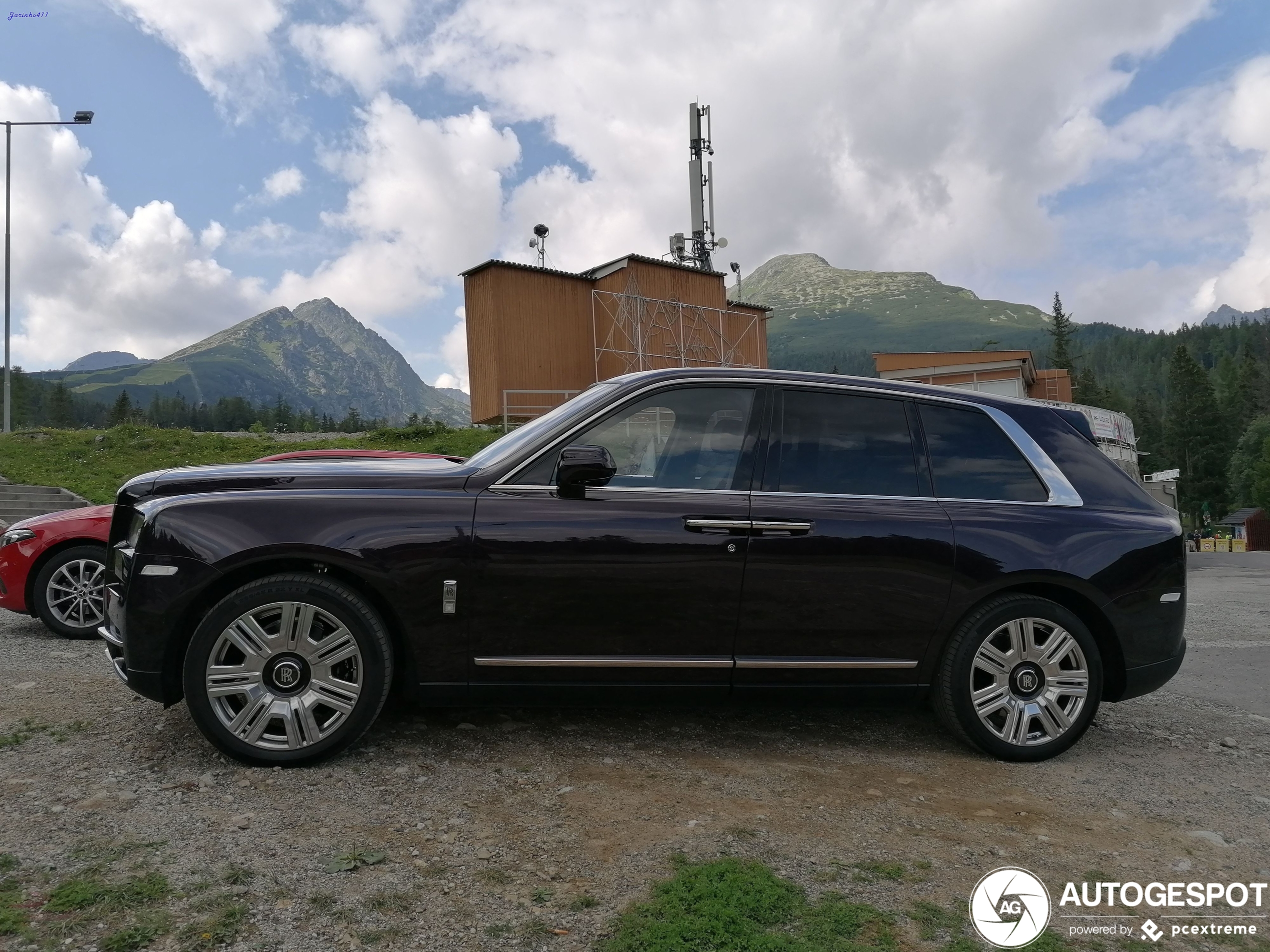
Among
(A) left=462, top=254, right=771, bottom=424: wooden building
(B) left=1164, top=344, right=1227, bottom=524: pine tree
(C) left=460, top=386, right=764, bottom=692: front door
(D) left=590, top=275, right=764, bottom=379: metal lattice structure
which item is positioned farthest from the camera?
(B) left=1164, top=344, right=1227, bottom=524: pine tree

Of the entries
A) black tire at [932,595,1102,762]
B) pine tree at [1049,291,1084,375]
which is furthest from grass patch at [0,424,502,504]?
pine tree at [1049,291,1084,375]

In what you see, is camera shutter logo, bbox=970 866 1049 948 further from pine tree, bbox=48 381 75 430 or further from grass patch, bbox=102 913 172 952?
pine tree, bbox=48 381 75 430

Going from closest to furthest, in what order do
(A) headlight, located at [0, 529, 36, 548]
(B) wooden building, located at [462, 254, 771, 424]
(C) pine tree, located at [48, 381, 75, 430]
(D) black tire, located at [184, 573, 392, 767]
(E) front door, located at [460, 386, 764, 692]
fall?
(D) black tire, located at [184, 573, 392, 767] → (E) front door, located at [460, 386, 764, 692] → (A) headlight, located at [0, 529, 36, 548] → (B) wooden building, located at [462, 254, 771, 424] → (C) pine tree, located at [48, 381, 75, 430]

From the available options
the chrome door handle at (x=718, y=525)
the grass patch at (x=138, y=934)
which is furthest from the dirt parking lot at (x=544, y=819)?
the chrome door handle at (x=718, y=525)

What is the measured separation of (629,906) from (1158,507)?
3448 mm

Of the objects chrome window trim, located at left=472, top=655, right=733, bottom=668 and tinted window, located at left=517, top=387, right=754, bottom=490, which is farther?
tinted window, located at left=517, top=387, right=754, bottom=490

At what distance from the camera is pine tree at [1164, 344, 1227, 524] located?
87062mm

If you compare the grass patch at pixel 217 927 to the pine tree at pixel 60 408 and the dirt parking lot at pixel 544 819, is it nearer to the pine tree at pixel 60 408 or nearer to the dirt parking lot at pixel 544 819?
the dirt parking lot at pixel 544 819

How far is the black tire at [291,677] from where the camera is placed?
3.48 meters

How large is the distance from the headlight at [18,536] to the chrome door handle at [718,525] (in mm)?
5626

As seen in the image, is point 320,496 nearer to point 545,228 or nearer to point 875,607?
point 875,607

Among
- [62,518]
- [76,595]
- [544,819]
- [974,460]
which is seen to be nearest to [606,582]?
[544,819]

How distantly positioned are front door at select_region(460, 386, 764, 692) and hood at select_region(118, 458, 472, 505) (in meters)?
0.28

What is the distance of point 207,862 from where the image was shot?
2725mm
